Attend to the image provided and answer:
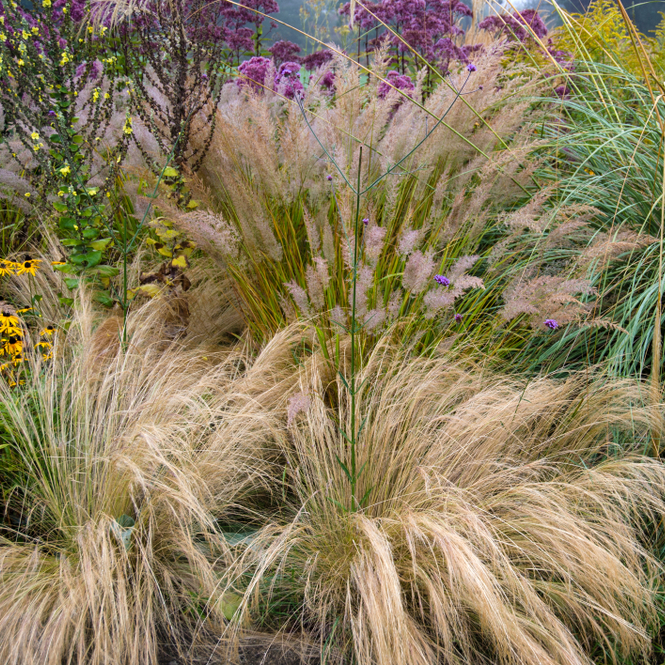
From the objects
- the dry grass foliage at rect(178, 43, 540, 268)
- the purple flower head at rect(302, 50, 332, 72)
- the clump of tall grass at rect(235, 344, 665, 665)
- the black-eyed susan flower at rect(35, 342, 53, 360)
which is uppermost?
the purple flower head at rect(302, 50, 332, 72)

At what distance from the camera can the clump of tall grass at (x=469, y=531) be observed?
1.25 m

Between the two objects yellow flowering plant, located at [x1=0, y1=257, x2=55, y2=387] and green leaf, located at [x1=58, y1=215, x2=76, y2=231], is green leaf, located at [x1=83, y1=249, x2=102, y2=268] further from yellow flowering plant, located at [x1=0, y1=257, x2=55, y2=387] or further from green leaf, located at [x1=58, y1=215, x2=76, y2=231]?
yellow flowering plant, located at [x1=0, y1=257, x2=55, y2=387]

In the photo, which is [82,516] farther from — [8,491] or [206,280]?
[206,280]

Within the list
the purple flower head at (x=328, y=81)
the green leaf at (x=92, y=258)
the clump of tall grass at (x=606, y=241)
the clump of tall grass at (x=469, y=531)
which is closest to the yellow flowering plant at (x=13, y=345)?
the green leaf at (x=92, y=258)

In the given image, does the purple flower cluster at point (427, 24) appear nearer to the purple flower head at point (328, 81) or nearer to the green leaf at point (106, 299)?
the purple flower head at point (328, 81)

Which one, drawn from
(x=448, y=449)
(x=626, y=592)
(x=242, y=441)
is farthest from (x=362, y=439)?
(x=626, y=592)

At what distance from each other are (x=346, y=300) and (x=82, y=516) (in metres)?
1.17

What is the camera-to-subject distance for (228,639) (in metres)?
1.32

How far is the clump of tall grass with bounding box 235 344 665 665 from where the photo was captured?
4.12 feet

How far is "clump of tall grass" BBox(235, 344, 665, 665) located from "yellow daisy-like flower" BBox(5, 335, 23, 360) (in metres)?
1.08

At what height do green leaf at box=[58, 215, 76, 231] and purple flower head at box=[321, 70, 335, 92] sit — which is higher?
purple flower head at box=[321, 70, 335, 92]

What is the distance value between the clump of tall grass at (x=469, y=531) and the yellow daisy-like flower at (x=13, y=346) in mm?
1078

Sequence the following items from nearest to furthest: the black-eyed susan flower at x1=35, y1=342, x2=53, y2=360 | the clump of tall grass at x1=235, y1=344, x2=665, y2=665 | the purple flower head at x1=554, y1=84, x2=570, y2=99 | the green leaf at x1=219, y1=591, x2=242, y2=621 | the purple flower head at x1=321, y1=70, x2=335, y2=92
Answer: the clump of tall grass at x1=235, y1=344, x2=665, y2=665 < the green leaf at x1=219, y1=591, x2=242, y2=621 < the black-eyed susan flower at x1=35, y1=342, x2=53, y2=360 < the purple flower head at x1=554, y1=84, x2=570, y2=99 < the purple flower head at x1=321, y1=70, x2=335, y2=92

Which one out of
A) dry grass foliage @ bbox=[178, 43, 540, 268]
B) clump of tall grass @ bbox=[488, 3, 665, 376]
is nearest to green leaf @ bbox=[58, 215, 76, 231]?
dry grass foliage @ bbox=[178, 43, 540, 268]
